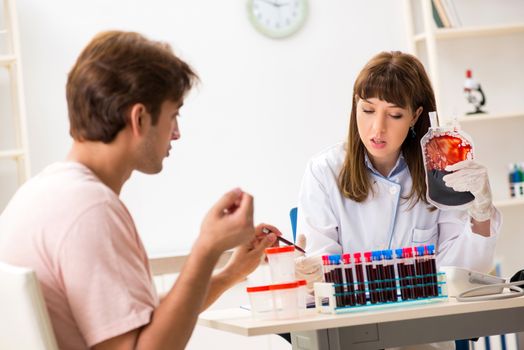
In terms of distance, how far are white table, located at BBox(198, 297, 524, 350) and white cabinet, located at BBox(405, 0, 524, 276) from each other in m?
2.50

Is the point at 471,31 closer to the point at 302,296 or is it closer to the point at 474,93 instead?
the point at 474,93

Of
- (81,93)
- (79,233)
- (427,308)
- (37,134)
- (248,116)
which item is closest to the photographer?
(79,233)

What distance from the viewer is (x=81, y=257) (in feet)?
4.48

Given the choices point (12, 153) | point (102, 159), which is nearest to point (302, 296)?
point (102, 159)

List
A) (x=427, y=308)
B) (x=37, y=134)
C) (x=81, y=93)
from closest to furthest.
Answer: (x=81, y=93) → (x=427, y=308) → (x=37, y=134)

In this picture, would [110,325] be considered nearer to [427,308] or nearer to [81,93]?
[81,93]

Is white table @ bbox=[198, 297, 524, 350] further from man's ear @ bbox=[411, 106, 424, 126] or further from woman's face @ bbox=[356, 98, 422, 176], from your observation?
man's ear @ bbox=[411, 106, 424, 126]

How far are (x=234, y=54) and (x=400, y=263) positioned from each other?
2.45 m

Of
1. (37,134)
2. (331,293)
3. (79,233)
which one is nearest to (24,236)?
(79,233)

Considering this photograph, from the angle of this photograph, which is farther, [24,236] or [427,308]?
[427,308]

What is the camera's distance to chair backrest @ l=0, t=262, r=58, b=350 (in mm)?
1298

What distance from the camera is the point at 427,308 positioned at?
6.07 feet

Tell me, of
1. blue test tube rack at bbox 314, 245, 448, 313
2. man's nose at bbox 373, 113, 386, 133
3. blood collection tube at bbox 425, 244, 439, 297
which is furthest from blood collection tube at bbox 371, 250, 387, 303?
man's nose at bbox 373, 113, 386, 133

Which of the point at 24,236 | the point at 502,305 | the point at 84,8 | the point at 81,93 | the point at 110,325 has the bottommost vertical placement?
the point at 502,305
